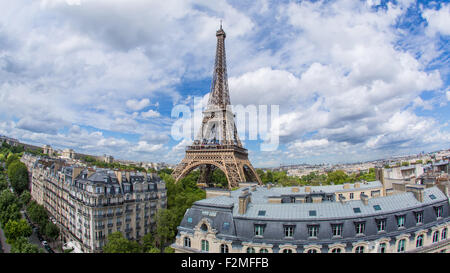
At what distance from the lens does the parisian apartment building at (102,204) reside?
31.0m

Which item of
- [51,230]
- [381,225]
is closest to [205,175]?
[51,230]

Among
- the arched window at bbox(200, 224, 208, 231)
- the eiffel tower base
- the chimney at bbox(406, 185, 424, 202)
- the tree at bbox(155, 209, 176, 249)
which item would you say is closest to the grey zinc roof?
the chimney at bbox(406, 185, 424, 202)

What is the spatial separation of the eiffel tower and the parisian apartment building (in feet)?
54.2

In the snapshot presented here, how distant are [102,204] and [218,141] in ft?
113

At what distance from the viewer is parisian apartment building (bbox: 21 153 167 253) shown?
Answer: 31000 mm

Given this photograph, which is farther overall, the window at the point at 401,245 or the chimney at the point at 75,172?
the chimney at the point at 75,172

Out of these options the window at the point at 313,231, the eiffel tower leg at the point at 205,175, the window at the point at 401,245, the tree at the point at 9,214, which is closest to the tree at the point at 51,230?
the tree at the point at 9,214

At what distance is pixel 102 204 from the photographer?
3128 centimetres

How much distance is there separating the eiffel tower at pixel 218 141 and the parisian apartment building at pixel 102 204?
650 inches

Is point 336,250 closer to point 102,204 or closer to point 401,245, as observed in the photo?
point 401,245

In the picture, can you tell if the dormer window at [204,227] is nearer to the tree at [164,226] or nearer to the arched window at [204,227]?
the arched window at [204,227]
